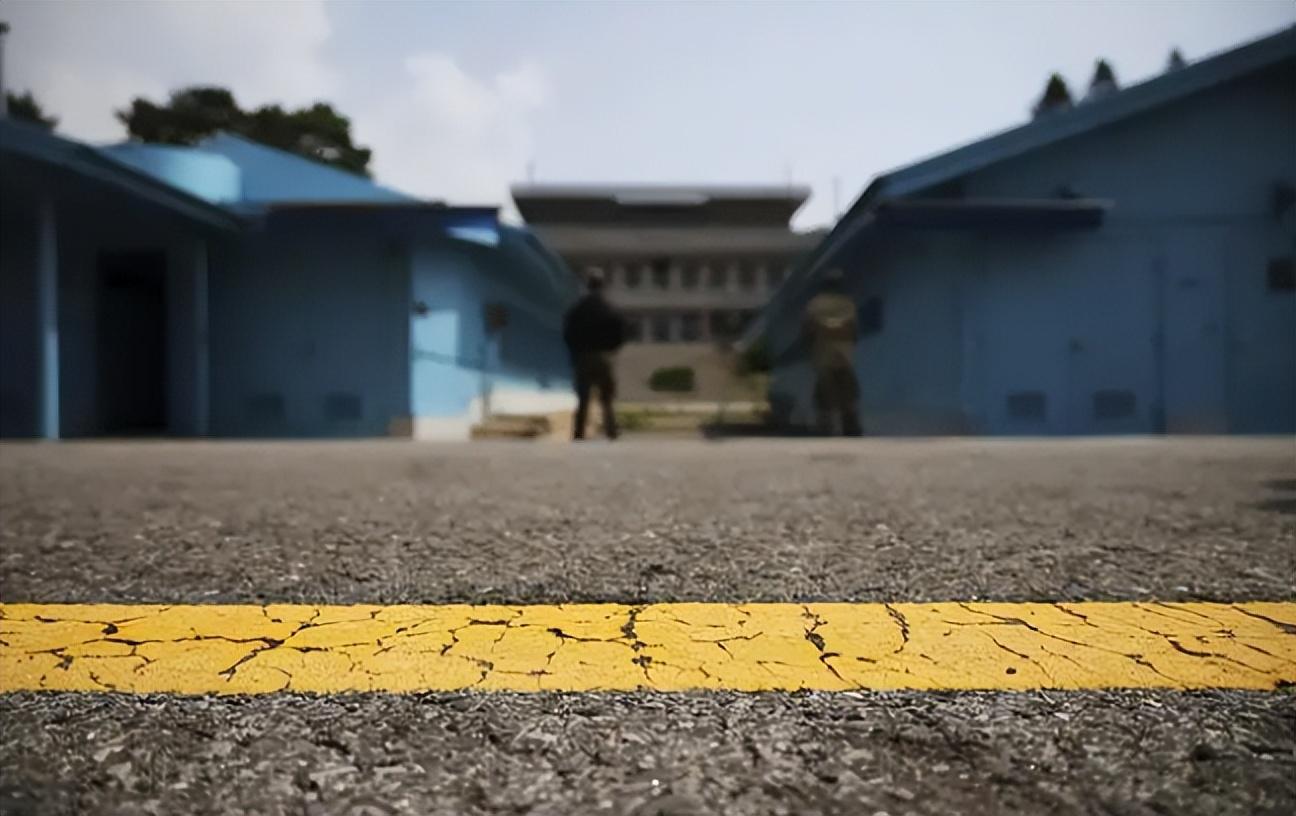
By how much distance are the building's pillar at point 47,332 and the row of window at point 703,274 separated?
2911cm

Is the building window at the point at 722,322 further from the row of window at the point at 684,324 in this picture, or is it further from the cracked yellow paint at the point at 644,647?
the cracked yellow paint at the point at 644,647

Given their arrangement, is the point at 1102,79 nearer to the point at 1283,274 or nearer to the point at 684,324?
the point at 1283,274

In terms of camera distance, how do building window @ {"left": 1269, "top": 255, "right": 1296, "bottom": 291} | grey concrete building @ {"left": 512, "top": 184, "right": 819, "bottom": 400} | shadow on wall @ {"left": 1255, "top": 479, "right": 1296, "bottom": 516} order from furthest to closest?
grey concrete building @ {"left": 512, "top": 184, "right": 819, "bottom": 400}
building window @ {"left": 1269, "top": 255, "right": 1296, "bottom": 291}
shadow on wall @ {"left": 1255, "top": 479, "right": 1296, "bottom": 516}

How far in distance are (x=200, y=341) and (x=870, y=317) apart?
9.78 m

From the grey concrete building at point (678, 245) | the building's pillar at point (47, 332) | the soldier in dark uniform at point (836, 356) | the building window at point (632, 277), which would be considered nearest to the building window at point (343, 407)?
the building's pillar at point (47, 332)

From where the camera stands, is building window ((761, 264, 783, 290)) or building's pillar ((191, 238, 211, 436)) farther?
building window ((761, 264, 783, 290))

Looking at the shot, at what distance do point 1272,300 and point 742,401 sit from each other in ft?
44.9

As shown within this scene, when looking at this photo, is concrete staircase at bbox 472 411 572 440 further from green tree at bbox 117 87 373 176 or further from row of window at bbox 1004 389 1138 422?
green tree at bbox 117 87 373 176

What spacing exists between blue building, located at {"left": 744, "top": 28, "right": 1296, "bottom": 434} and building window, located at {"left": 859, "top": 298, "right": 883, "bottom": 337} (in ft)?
1.89

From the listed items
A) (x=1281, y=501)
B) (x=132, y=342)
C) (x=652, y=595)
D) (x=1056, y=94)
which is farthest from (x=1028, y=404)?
(x=132, y=342)

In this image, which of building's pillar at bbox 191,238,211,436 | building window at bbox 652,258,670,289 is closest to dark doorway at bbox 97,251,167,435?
building's pillar at bbox 191,238,211,436

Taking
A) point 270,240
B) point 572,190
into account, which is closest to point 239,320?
point 270,240

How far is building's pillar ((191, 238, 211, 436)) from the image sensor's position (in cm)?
1064

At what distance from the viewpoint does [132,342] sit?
12609 millimetres
